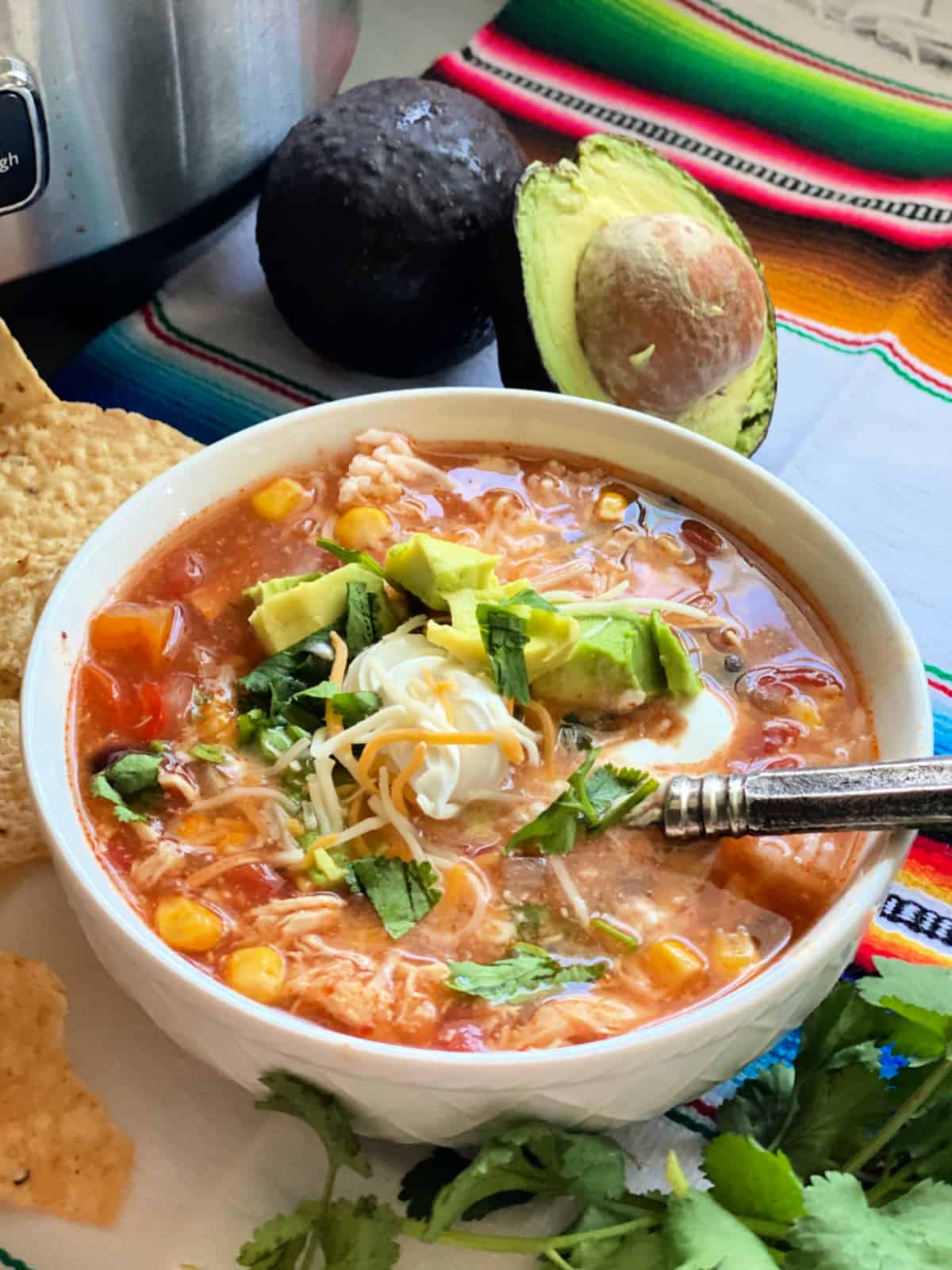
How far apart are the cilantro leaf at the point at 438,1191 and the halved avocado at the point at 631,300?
123 cm

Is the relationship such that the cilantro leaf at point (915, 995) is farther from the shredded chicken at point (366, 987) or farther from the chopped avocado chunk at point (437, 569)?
the chopped avocado chunk at point (437, 569)

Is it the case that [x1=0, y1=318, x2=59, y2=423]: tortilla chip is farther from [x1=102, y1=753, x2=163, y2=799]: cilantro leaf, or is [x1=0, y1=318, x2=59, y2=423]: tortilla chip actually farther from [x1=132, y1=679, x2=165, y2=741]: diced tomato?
[x1=102, y1=753, x2=163, y2=799]: cilantro leaf

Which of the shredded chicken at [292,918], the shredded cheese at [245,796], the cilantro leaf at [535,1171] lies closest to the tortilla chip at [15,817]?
the shredded cheese at [245,796]

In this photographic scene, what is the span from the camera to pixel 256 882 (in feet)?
5.25

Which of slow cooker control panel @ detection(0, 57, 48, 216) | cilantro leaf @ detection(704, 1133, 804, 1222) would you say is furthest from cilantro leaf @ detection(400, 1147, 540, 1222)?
slow cooker control panel @ detection(0, 57, 48, 216)

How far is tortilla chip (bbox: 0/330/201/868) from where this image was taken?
2129 millimetres

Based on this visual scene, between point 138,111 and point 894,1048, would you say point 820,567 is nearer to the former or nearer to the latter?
point 894,1048

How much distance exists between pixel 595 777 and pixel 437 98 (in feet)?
4.62

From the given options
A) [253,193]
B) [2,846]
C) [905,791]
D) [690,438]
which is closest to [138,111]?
[253,193]

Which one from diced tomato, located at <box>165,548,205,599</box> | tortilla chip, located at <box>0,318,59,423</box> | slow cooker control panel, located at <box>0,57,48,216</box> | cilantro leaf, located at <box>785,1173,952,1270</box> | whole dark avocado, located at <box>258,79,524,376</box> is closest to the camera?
cilantro leaf, located at <box>785,1173,952,1270</box>

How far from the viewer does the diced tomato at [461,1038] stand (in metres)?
1.45

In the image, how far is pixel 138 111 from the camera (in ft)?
7.47

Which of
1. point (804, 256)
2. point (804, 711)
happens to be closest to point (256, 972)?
point (804, 711)

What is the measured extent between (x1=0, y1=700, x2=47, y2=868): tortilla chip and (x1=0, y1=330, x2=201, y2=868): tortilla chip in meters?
0.29
